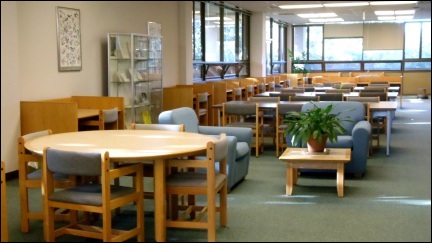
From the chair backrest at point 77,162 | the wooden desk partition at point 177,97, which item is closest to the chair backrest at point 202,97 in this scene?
the wooden desk partition at point 177,97

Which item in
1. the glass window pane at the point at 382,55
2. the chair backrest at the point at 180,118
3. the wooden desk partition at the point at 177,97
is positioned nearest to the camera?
the chair backrest at the point at 180,118

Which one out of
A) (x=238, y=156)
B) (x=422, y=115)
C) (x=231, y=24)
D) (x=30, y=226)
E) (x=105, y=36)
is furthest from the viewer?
(x=231, y=24)

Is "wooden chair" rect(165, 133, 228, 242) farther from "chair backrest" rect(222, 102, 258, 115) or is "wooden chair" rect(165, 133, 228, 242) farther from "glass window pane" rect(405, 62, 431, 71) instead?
"glass window pane" rect(405, 62, 431, 71)

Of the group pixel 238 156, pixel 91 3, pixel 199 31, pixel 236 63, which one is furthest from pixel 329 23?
pixel 238 156

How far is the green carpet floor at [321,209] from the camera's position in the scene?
3.82 meters

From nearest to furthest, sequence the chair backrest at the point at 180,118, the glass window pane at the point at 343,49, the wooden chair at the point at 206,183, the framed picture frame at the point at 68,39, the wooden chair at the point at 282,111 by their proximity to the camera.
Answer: the wooden chair at the point at 206,183 → the chair backrest at the point at 180,118 → the framed picture frame at the point at 68,39 → the wooden chair at the point at 282,111 → the glass window pane at the point at 343,49

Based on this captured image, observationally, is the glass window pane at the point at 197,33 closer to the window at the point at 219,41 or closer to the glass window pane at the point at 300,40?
the window at the point at 219,41

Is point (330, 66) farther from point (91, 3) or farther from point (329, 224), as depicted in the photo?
point (329, 224)

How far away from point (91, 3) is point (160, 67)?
5.51ft

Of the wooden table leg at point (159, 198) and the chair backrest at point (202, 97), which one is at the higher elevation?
the chair backrest at point (202, 97)

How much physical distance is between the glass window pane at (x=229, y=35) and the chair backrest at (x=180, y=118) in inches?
284

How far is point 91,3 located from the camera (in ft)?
24.0

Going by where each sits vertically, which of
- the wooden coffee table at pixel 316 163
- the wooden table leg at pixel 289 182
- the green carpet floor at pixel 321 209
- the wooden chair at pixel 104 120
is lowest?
the green carpet floor at pixel 321 209

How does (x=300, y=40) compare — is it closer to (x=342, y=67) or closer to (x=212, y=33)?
(x=342, y=67)
